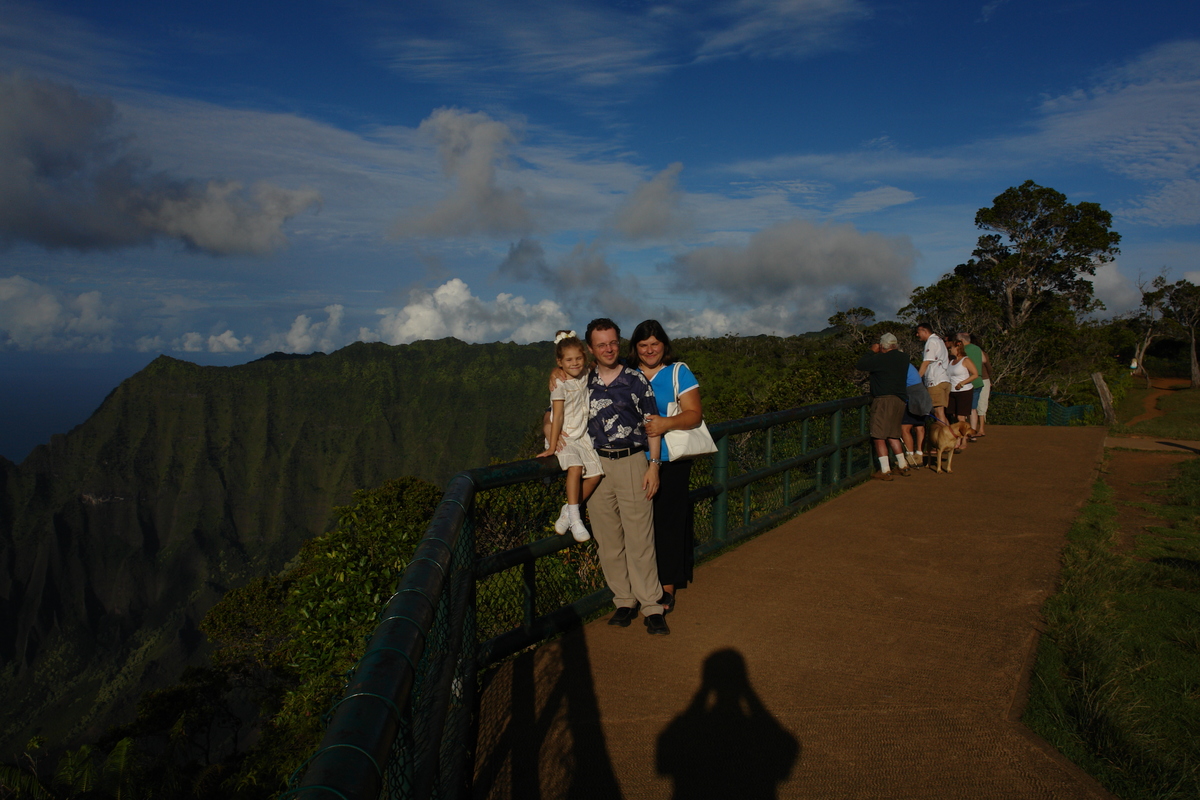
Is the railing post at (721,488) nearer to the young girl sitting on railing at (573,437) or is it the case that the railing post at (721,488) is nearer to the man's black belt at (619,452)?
the man's black belt at (619,452)

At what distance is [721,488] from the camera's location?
5.19 metres

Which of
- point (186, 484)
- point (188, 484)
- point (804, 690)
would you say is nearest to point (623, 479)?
point (804, 690)

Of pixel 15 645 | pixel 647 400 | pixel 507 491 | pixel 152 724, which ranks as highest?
pixel 647 400

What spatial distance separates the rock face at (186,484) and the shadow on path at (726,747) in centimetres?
8351

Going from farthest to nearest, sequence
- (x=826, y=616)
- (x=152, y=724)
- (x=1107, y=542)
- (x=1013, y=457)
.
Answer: (x=152, y=724) → (x=1013, y=457) → (x=1107, y=542) → (x=826, y=616)

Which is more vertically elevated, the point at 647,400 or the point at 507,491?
the point at 647,400

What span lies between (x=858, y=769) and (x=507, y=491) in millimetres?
2291

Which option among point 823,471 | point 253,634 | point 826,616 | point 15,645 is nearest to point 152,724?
point 253,634

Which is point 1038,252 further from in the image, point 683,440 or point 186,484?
point 186,484

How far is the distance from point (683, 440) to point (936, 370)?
21.2 ft

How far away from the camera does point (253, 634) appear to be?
27078 mm

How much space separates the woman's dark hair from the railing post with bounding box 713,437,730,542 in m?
1.30

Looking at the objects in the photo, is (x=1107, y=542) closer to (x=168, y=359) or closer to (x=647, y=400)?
(x=647, y=400)

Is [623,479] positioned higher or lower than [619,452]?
lower
